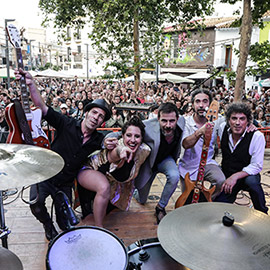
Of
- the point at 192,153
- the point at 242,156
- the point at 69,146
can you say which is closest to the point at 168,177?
the point at 192,153

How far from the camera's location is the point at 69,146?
9.52 feet

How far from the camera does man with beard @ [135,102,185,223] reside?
307 centimetres

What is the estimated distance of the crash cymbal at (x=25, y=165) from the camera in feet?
5.14

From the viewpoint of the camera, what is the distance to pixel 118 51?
7.98 metres

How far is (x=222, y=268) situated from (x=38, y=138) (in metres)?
3.30

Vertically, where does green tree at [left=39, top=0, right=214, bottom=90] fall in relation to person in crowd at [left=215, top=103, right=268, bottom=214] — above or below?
above

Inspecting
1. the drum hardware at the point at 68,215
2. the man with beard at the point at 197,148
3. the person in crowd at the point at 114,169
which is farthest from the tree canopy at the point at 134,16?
the drum hardware at the point at 68,215

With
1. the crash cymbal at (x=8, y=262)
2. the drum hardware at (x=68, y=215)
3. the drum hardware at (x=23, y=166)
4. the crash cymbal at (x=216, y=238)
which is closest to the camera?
the crash cymbal at (x=216, y=238)

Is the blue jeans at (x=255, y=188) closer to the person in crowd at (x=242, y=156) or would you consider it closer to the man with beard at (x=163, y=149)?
the person in crowd at (x=242, y=156)

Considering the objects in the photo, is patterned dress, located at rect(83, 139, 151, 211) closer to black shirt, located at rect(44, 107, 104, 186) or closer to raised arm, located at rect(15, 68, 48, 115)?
black shirt, located at rect(44, 107, 104, 186)

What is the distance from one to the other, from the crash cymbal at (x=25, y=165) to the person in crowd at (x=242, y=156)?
198 centimetres

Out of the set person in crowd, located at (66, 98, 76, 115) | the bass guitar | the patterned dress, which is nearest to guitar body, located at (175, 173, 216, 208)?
the bass guitar

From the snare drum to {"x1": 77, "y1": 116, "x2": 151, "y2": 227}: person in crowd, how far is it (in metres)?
1.03

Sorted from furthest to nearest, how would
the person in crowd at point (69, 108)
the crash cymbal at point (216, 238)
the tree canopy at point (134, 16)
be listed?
the person in crowd at point (69, 108), the tree canopy at point (134, 16), the crash cymbal at point (216, 238)
